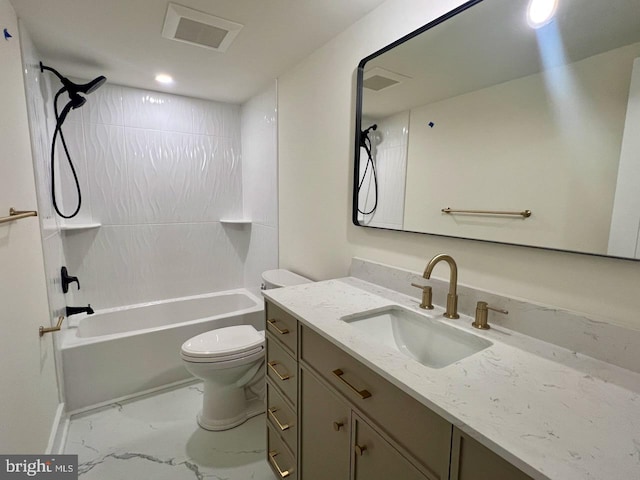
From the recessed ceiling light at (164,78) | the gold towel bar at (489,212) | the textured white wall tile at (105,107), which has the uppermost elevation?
the recessed ceiling light at (164,78)

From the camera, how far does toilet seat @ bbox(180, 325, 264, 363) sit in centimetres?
175

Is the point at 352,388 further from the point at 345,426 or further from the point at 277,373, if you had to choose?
the point at 277,373

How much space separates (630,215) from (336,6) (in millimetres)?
1378

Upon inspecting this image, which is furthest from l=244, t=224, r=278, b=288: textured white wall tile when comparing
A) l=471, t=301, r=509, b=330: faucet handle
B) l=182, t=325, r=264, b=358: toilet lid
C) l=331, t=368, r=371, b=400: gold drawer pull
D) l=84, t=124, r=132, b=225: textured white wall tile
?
l=471, t=301, r=509, b=330: faucet handle

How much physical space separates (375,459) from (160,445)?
147 centimetres

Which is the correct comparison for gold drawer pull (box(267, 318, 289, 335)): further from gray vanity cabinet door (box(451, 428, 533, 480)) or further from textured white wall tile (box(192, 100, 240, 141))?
textured white wall tile (box(192, 100, 240, 141))

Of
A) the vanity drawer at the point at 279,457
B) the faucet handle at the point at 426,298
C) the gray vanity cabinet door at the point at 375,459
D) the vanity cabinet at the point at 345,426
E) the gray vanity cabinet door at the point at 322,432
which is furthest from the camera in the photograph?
the vanity drawer at the point at 279,457

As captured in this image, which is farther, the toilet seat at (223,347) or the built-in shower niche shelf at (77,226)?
the built-in shower niche shelf at (77,226)

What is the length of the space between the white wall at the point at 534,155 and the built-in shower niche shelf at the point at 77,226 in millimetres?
2452

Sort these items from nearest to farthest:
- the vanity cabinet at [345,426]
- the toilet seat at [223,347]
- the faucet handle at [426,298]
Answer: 1. the vanity cabinet at [345,426]
2. the faucet handle at [426,298]
3. the toilet seat at [223,347]

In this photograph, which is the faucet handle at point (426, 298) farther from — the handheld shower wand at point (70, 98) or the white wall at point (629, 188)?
the handheld shower wand at point (70, 98)

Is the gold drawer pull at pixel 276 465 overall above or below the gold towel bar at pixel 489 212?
below

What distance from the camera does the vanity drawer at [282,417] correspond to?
4.15ft

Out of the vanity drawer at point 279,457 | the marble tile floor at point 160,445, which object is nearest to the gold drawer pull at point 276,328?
the vanity drawer at point 279,457
